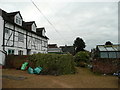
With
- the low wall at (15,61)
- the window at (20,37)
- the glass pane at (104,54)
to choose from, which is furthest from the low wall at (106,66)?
the window at (20,37)

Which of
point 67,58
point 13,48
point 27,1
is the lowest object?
point 67,58

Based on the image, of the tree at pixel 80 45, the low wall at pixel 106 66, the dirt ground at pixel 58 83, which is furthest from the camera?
the tree at pixel 80 45

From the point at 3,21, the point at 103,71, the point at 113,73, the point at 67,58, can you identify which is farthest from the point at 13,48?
the point at 113,73

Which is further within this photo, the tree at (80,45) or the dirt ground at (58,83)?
the tree at (80,45)

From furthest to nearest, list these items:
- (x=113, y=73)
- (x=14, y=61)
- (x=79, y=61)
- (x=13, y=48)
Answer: (x=79, y=61), (x=13, y=48), (x=14, y=61), (x=113, y=73)

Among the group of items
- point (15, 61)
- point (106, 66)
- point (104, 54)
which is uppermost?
point (104, 54)

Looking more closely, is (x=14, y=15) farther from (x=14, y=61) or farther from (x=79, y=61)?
(x=79, y=61)

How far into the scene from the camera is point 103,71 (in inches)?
452

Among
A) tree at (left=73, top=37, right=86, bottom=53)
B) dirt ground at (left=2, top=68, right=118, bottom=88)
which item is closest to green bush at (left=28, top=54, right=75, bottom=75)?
dirt ground at (left=2, top=68, right=118, bottom=88)

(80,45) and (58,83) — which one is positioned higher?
(80,45)

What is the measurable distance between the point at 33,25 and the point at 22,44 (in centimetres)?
628

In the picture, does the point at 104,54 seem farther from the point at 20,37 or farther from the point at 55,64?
the point at 20,37

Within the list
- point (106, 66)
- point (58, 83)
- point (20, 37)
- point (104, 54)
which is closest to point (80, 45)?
point (20, 37)

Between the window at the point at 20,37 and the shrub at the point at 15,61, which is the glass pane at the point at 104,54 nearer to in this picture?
the shrub at the point at 15,61
